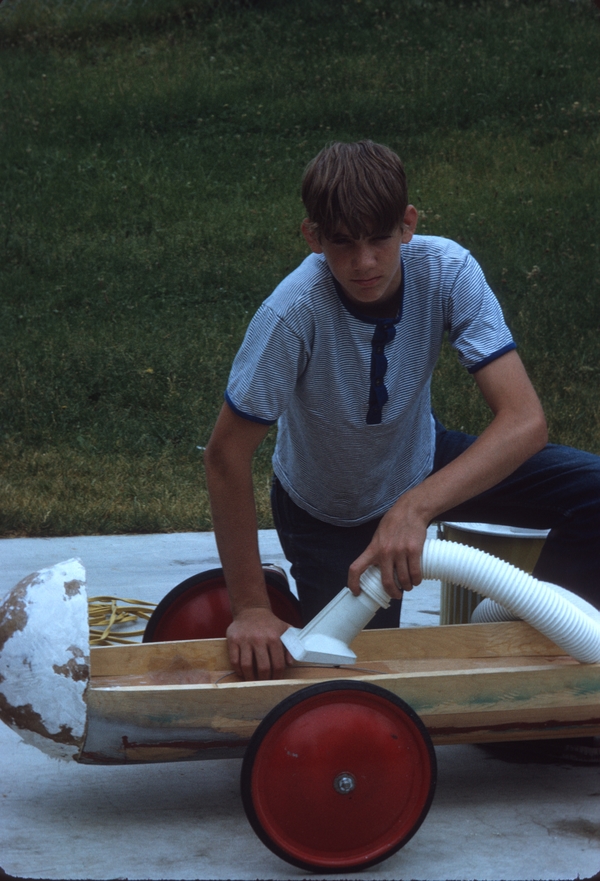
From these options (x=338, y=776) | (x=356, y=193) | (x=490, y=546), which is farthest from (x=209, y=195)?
(x=338, y=776)

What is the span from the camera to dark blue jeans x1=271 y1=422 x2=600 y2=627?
247cm

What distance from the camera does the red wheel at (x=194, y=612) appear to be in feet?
8.87

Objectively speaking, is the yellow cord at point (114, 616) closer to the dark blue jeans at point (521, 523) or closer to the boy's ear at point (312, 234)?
the dark blue jeans at point (521, 523)

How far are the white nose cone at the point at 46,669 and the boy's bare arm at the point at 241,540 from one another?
1.03 ft

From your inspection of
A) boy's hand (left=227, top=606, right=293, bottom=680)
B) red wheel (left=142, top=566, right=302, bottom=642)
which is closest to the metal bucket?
red wheel (left=142, top=566, right=302, bottom=642)

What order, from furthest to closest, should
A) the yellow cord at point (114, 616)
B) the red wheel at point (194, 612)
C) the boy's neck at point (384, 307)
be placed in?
the yellow cord at point (114, 616), the red wheel at point (194, 612), the boy's neck at point (384, 307)

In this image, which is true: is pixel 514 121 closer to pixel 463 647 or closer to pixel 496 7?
pixel 496 7

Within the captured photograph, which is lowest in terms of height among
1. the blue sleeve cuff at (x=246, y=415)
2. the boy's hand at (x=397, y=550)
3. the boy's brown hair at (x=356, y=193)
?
the boy's hand at (x=397, y=550)

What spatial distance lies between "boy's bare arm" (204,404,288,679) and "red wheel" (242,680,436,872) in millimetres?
263

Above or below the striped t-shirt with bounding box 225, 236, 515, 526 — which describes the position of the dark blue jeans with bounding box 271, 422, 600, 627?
below

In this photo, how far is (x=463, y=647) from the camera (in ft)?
8.18

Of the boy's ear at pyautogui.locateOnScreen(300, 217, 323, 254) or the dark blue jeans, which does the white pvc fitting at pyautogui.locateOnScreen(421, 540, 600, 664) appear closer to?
the dark blue jeans

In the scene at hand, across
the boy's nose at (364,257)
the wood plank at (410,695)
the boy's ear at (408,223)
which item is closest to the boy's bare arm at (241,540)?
the wood plank at (410,695)

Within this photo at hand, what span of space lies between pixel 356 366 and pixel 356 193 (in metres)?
0.38
